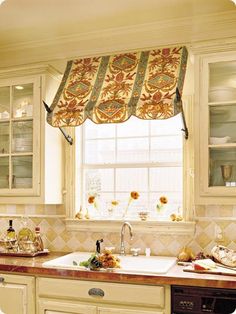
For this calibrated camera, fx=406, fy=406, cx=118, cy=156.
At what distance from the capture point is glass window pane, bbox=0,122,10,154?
3.48 metres

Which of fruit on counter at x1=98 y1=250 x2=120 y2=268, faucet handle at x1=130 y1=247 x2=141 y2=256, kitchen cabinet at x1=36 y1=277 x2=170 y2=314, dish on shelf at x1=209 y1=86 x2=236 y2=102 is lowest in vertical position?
kitchen cabinet at x1=36 y1=277 x2=170 y2=314

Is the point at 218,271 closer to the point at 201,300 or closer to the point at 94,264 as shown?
the point at 201,300

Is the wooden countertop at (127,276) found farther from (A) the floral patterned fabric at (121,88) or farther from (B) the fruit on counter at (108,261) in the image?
(A) the floral patterned fabric at (121,88)

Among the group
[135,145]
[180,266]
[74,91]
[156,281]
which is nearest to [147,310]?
[156,281]

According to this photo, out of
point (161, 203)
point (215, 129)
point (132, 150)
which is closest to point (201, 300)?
point (161, 203)

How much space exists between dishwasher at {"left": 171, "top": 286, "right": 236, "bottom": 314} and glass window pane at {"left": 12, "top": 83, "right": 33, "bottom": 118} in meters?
1.86

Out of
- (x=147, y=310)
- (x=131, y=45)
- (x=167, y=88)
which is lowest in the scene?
(x=147, y=310)

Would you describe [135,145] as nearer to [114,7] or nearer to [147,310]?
[114,7]

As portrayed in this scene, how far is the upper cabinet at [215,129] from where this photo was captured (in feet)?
9.18

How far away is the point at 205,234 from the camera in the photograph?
3.16 meters

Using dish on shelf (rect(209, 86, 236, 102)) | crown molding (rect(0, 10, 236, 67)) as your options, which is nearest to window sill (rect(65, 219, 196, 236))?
dish on shelf (rect(209, 86, 236, 102))

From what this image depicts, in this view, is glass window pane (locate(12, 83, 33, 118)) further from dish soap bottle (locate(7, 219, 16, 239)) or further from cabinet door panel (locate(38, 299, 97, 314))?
cabinet door panel (locate(38, 299, 97, 314))

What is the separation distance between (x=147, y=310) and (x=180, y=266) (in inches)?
17.0

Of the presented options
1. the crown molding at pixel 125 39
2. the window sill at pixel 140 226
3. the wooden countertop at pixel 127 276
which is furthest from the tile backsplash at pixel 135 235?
the crown molding at pixel 125 39
